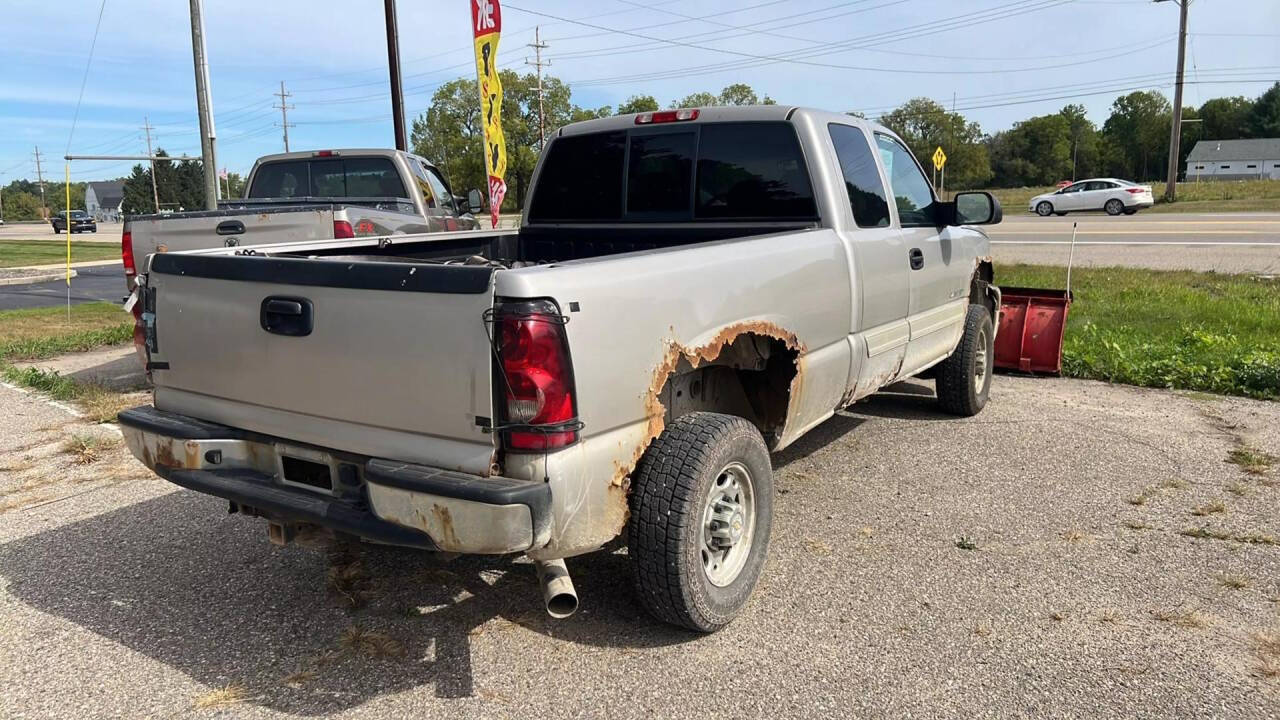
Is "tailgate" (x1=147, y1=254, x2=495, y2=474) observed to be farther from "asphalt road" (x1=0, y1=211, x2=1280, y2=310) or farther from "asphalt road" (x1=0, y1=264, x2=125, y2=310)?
"asphalt road" (x1=0, y1=211, x2=1280, y2=310)

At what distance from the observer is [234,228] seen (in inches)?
278

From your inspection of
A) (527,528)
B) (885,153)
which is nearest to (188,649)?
(527,528)

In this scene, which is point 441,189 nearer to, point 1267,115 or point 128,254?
point 128,254

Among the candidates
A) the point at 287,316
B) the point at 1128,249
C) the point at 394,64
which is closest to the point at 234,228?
the point at 287,316

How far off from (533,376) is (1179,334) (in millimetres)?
8425

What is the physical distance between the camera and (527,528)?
2.67m

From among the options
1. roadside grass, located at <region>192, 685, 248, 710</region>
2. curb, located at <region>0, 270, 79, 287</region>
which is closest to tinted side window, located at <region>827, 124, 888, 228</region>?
roadside grass, located at <region>192, 685, 248, 710</region>

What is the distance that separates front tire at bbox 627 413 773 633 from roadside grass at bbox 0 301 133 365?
28.7 feet

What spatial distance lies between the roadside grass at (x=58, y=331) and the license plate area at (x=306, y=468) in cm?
784

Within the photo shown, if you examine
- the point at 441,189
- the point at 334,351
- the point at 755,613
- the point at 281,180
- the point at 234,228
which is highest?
the point at 281,180

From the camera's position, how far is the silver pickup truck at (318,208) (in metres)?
7.10

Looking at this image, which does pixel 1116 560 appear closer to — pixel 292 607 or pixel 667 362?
pixel 667 362

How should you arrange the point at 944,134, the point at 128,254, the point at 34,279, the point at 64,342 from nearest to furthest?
the point at 128,254 → the point at 64,342 → the point at 34,279 → the point at 944,134

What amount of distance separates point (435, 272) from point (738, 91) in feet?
257
